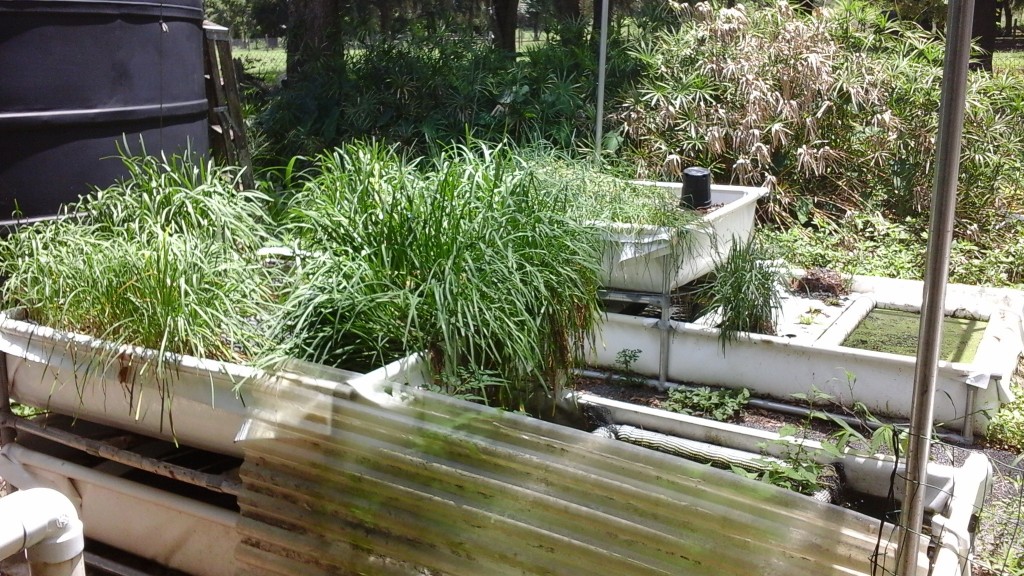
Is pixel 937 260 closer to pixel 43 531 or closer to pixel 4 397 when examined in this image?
pixel 43 531

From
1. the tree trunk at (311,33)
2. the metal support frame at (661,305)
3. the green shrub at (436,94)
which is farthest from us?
the tree trunk at (311,33)

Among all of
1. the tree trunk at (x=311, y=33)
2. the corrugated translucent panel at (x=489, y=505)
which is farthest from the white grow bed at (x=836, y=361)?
the tree trunk at (x=311, y=33)

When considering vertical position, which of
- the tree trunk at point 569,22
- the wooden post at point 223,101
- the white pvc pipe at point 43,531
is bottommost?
the white pvc pipe at point 43,531

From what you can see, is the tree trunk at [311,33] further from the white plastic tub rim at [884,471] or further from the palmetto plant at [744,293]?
the white plastic tub rim at [884,471]

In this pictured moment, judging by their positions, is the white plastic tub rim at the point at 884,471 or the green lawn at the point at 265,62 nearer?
the white plastic tub rim at the point at 884,471

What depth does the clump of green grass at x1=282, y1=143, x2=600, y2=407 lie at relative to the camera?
7.44 feet

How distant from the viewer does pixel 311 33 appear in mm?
8578

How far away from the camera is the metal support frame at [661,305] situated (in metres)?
3.80

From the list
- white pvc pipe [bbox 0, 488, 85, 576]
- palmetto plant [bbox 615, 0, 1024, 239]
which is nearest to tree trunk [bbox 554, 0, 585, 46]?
palmetto plant [bbox 615, 0, 1024, 239]

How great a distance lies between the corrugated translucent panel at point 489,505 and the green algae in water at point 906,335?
8.08ft

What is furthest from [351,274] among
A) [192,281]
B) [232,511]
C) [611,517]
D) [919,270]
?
[919,270]

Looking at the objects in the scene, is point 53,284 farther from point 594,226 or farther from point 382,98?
point 382,98

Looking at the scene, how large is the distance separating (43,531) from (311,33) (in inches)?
303

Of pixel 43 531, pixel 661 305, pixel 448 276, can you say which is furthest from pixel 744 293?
pixel 43 531
